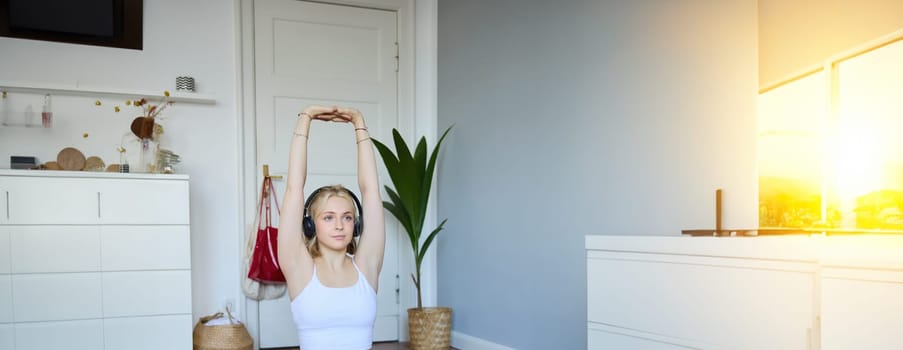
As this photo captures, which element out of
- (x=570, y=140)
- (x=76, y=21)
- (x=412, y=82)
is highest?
(x=76, y=21)

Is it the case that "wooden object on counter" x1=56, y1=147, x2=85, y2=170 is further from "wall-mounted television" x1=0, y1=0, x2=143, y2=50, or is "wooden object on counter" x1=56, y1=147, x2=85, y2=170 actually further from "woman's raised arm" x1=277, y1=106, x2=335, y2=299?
"woman's raised arm" x1=277, y1=106, x2=335, y2=299

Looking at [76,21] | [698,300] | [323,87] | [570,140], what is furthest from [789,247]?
[76,21]

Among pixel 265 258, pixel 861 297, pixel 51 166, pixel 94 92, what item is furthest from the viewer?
pixel 265 258

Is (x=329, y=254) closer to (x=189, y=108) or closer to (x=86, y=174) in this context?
(x=86, y=174)

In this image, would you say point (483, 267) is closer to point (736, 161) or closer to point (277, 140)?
point (277, 140)

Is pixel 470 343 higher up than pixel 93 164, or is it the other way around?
pixel 93 164

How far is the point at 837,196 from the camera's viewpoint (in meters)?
2.02

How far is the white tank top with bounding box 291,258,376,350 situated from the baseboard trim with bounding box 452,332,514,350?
2.31 metres

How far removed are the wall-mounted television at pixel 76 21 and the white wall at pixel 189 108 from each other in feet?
0.16

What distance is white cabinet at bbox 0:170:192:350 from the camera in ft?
11.5

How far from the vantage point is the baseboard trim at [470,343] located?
4123 mm

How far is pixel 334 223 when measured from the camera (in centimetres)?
183

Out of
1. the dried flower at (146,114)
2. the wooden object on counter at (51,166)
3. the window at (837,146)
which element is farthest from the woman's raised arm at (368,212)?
the wooden object on counter at (51,166)

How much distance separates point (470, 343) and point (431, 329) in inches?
10.8
